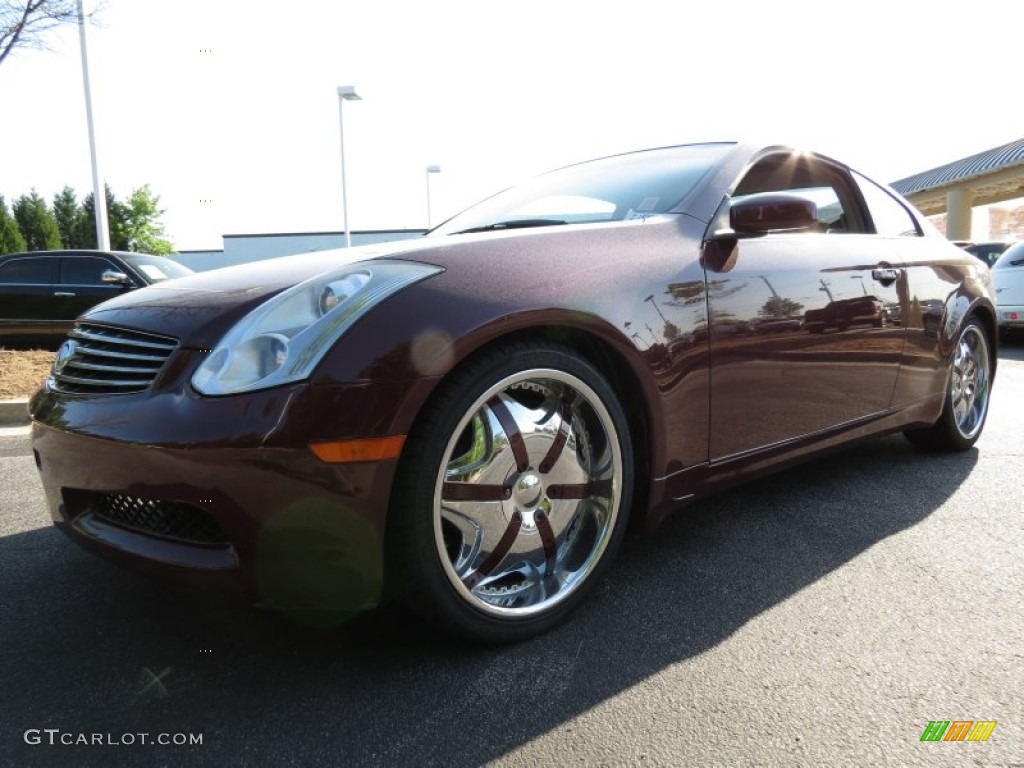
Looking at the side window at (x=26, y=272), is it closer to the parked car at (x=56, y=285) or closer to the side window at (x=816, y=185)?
the parked car at (x=56, y=285)

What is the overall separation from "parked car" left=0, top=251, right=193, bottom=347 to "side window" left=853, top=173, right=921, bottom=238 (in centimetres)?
727

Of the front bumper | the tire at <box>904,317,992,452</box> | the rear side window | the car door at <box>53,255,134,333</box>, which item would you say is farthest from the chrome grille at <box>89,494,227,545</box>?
the rear side window

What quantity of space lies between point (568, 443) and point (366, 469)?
0.60m

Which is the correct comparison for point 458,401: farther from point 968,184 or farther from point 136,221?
point 136,221

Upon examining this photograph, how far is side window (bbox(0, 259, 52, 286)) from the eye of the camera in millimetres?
8273

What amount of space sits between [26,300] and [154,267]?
1.38m

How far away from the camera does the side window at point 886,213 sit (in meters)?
3.16

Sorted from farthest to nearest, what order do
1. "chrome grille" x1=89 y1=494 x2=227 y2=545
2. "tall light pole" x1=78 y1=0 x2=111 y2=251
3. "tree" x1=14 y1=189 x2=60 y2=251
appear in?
"tree" x1=14 y1=189 x2=60 y2=251 < "tall light pole" x1=78 y1=0 x2=111 y2=251 < "chrome grille" x1=89 y1=494 x2=227 y2=545

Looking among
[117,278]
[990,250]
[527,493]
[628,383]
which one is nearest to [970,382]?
[628,383]

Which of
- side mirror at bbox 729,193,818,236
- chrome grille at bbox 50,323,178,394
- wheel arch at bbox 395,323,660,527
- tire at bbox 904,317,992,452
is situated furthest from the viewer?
tire at bbox 904,317,992,452

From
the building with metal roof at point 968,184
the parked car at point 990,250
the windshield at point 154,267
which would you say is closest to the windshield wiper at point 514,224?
the windshield at point 154,267

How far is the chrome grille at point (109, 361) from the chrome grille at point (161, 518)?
0.87 feet

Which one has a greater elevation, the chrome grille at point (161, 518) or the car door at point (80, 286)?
the car door at point (80, 286)

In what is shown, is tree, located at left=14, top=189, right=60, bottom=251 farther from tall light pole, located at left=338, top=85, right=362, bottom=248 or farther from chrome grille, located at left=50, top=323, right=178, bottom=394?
chrome grille, located at left=50, top=323, right=178, bottom=394
